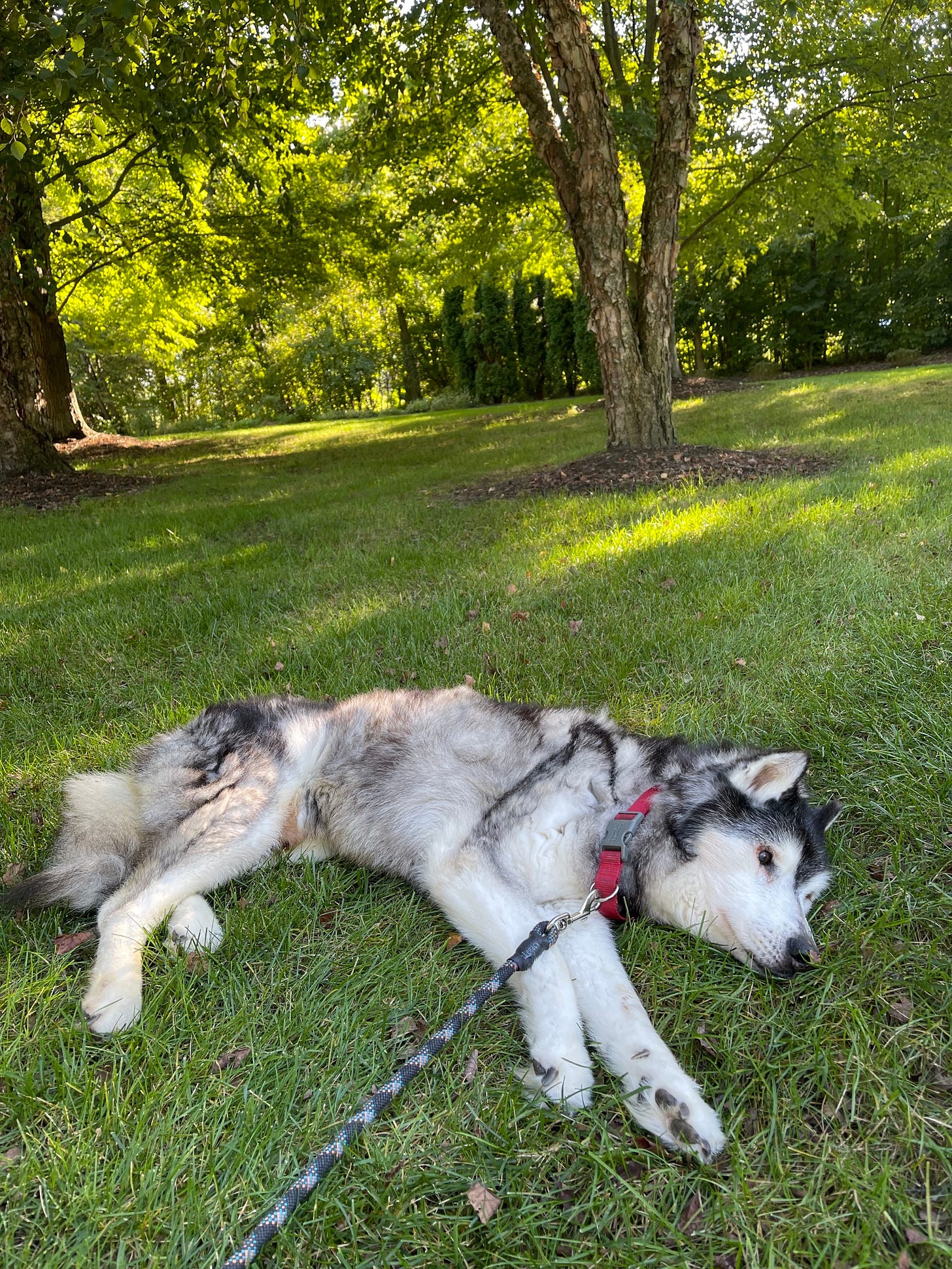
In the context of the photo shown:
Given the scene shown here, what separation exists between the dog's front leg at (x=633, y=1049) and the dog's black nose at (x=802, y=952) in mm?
497

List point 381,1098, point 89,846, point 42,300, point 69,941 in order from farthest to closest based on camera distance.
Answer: point 42,300
point 89,846
point 69,941
point 381,1098

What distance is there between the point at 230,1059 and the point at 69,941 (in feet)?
2.69

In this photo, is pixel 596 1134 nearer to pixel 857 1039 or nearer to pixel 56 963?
pixel 857 1039

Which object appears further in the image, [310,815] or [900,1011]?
[310,815]

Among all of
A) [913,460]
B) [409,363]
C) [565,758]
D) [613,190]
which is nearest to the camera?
[565,758]

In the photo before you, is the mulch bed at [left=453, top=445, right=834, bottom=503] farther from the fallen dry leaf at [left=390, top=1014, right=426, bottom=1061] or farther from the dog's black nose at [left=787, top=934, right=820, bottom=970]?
the fallen dry leaf at [left=390, top=1014, right=426, bottom=1061]

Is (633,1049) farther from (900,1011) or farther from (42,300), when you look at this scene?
(42,300)

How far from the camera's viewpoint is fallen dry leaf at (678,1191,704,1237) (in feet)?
5.02

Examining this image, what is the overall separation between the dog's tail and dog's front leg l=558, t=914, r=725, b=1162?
1.68m

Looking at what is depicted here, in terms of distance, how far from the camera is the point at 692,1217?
155 cm

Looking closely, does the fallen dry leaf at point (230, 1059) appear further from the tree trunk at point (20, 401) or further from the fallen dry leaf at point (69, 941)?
the tree trunk at point (20, 401)

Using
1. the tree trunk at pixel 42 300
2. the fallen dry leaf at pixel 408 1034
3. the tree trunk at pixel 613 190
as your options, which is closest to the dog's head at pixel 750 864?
the fallen dry leaf at pixel 408 1034

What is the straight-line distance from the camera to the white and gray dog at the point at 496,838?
80.9 inches

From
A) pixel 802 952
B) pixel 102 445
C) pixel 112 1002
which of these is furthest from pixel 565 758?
pixel 102 445
